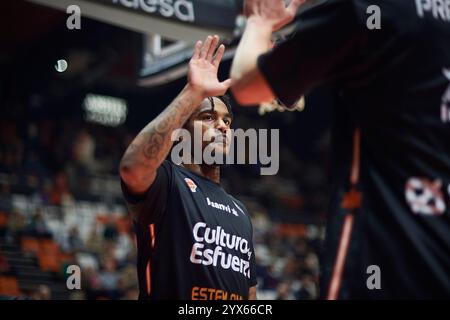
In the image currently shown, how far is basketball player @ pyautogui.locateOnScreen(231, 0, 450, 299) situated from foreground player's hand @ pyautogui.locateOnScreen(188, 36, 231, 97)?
867 mm

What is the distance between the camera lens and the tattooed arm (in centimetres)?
344

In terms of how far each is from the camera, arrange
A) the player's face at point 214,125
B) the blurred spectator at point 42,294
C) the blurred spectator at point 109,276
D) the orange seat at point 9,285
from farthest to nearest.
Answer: the blurred spectator at point 109,276, the orange seat at point 9,285, the blurred spectator at point 42,294, the player's face at point 214,125

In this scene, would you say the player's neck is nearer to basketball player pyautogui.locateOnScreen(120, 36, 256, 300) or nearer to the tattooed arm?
basketball player pyautogui.locateOnScreen(120, 36, 256, 300)

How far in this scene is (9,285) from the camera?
1183 centimetres

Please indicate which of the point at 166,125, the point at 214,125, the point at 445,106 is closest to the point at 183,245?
the point at 166,125

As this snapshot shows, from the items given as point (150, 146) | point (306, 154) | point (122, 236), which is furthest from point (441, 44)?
point (306, 154)

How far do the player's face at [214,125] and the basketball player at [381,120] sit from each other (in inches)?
58.4

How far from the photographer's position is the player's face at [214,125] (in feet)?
13.3

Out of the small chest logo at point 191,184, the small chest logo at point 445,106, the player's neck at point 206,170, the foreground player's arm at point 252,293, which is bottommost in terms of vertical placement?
the foreground player's arm at point 252,293

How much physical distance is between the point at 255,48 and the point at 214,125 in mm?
1574

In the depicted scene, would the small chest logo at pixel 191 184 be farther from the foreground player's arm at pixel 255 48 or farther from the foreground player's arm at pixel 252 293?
the foreground player's arm at pixel 255 48

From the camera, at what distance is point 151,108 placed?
59.6ft

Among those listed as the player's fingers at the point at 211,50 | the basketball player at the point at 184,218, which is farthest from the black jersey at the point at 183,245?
the player's fingers at the point at 211,50
